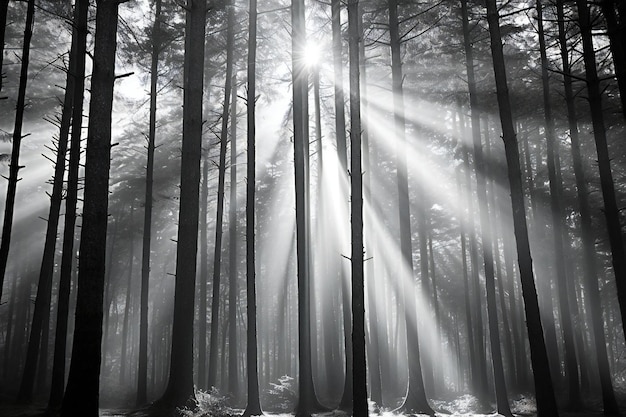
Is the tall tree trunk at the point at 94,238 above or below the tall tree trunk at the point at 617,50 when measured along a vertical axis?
below

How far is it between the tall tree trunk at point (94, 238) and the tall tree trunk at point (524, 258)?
27.1 ft

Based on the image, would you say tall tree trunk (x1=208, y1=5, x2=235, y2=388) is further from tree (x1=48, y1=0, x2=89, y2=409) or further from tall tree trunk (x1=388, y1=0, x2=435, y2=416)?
tall tree trunk (x1=388, y1=0, x2=435, y2=416)

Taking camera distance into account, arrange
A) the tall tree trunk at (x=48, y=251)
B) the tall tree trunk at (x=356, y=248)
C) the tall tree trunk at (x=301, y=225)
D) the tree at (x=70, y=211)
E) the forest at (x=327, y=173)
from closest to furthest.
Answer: the tall tree trunk at (x=356, y=248)
the forest at (x=327, y=173)
the tree at (x=70, y=211)
the tall tree trunk at (x=301, y=225)
the tall tree trunk at (x=48, y=251)

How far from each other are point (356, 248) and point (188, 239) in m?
3.71

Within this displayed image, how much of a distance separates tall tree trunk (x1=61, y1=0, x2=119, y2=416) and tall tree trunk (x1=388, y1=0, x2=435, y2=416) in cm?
749

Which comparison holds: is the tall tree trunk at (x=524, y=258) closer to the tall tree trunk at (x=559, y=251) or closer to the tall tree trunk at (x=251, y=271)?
the tall tree trunk at (x=559, y=251)

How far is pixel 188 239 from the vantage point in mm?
10430

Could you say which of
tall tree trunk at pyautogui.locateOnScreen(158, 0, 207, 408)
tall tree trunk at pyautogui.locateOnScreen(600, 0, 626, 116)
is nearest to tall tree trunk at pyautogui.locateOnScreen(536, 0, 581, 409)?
tall tree trunk at pyautogui.locateOnScreen(600, 0, 626, 116)

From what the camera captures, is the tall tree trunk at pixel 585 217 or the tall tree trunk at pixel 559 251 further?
the tall tree trunk at pixel 559 251

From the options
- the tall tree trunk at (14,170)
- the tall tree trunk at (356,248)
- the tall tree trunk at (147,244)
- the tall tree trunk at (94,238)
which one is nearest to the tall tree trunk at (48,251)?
the tall tree trunk at (14,170)

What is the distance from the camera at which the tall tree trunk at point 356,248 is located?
9305 millimetres

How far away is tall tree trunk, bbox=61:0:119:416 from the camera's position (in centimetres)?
627

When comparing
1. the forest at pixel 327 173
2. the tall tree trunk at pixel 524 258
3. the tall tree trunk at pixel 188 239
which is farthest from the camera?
the forest at pixel 327 173

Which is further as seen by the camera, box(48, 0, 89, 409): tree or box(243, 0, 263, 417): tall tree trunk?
box(243, 0, 263, 417): tall tree trunk
